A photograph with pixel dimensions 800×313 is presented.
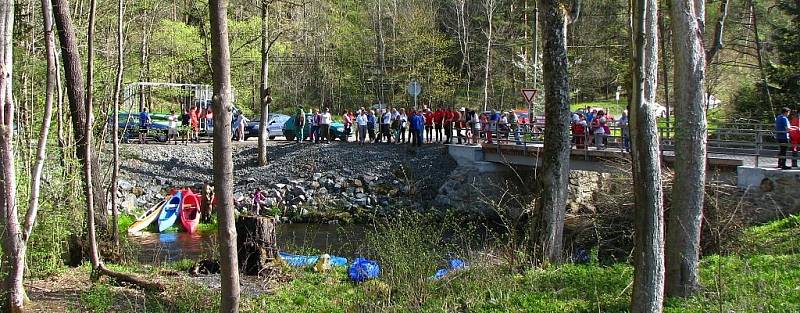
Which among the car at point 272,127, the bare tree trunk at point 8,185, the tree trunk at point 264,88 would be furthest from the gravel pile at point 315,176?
the bare tree trunk at point 8,185

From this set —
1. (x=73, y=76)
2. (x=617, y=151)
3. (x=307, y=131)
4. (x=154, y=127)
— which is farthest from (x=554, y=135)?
(x=154, y=127)

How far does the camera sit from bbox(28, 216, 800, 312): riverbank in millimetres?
8445

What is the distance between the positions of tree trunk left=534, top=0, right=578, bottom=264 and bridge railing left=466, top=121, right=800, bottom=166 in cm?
843

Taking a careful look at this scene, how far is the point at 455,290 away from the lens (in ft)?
30.6

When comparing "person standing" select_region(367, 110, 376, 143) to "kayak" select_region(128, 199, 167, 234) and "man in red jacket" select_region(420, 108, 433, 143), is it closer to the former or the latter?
"man in red jacket" select_region(420, 108, 433, 143)

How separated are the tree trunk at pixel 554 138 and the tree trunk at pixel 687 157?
2.29 m

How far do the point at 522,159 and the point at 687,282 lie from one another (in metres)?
15.9

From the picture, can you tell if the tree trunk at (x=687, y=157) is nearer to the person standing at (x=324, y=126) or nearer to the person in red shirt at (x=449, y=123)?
the person in red shirt at (x=449, y=123)

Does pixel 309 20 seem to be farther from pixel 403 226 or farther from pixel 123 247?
pixel 403 226

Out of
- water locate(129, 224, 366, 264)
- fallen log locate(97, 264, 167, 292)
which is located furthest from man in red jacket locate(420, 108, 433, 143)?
fallen log locate(97, 264, 167, 292)

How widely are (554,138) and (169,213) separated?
49.6ft

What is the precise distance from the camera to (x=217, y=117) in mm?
5984

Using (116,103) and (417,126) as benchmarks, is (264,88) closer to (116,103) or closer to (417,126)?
(417,126)

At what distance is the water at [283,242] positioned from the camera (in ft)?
56.5
